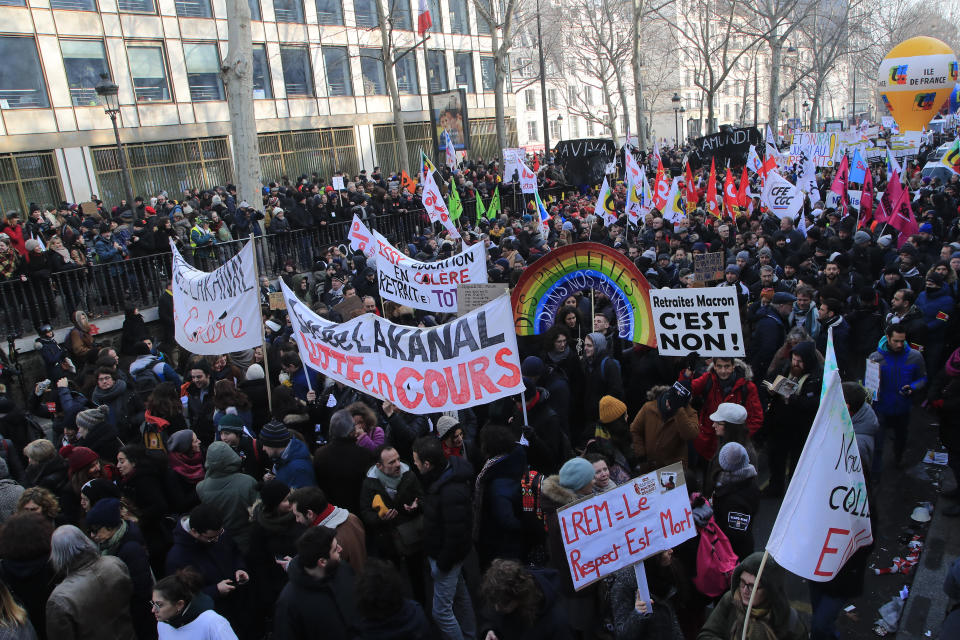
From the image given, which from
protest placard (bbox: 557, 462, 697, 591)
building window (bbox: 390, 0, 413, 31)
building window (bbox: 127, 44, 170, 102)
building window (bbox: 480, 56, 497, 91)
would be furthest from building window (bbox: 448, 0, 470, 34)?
protest placard (bbox: 557, 462, 697, 591)

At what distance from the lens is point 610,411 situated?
538 cm

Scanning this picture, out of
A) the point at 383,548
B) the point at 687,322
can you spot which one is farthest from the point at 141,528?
the point at 687,322

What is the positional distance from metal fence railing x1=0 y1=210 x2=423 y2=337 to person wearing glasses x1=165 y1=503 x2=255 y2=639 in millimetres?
7885

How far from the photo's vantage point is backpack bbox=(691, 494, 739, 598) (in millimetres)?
4051

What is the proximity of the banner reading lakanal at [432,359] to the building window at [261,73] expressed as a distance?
28.7m

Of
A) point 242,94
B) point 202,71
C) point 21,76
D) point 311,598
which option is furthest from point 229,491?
point 202,71

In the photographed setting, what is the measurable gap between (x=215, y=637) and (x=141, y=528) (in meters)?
1.83

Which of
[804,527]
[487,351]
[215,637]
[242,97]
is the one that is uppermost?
[242,97]

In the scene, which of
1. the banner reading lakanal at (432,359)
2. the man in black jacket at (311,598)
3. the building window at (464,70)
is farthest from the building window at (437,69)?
the man in black jacket at (311,598)

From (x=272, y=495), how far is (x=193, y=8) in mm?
30085

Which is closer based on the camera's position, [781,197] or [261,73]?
[781,197]

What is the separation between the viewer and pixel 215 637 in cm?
342

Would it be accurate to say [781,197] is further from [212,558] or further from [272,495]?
[212,558]

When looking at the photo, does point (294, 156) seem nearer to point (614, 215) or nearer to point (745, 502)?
point (614, 215)
